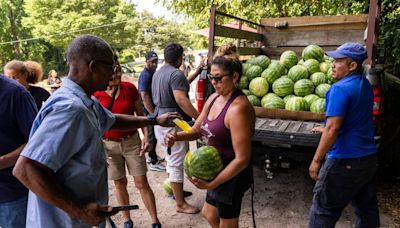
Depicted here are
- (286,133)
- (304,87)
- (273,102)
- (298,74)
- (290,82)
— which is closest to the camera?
(286,133)

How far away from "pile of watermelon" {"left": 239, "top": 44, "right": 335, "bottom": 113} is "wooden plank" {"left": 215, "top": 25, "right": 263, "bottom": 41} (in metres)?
0.53

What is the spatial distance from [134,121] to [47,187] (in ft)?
3.84

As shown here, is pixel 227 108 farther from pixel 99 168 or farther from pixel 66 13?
pixel 66 13

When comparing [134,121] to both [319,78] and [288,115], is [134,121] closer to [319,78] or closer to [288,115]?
[288,115]

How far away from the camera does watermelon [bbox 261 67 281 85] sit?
15.8 ft

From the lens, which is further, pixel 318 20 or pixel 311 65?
pixel 318 20

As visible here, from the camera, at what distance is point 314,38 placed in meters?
6.05

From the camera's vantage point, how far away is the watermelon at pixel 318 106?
4110mm

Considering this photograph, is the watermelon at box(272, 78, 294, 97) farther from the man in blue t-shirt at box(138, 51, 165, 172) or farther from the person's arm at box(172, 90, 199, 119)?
the man in blue t-shirt at box(138, 51, 165, 172)

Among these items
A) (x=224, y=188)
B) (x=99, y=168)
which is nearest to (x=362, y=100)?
(x=224, y=188)

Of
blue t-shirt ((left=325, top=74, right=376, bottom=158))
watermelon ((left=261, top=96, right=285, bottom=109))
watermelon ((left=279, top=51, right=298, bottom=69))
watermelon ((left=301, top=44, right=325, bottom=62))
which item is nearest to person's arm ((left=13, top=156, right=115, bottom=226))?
blue t-shirt ((left=325, top=74, right=376, bottom=158))

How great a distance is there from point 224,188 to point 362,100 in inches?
52.4

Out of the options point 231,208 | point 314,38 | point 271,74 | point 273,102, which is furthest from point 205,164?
point 314,38

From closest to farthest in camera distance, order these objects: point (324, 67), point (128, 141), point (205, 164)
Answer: point (205, 164)
point (128, 141)
point (324, 67)
